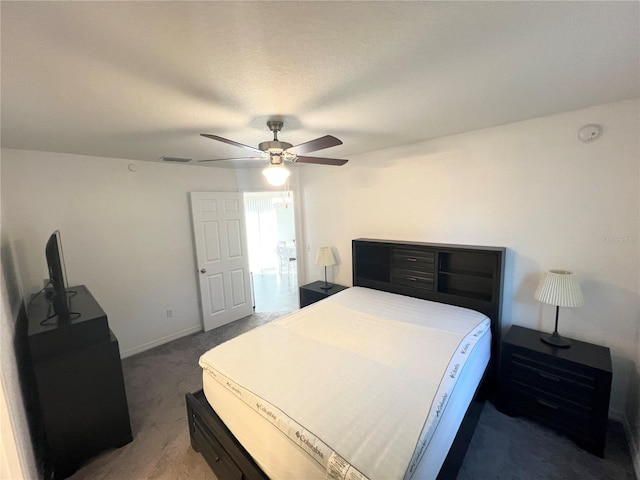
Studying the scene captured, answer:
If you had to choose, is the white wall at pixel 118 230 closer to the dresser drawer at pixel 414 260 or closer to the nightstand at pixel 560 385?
the dresser drawer at pixel 414 260

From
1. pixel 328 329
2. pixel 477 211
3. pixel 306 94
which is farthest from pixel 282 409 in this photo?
pixel 477 211

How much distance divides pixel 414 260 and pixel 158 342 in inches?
138

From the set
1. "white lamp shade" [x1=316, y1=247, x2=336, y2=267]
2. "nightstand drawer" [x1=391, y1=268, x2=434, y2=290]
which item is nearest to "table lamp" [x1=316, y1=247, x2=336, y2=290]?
"white lamp shade" [x1=316, y1=247, x2=336, y2=267]

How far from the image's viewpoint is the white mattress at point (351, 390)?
1.16 metres

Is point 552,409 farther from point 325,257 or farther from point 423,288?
point 325,257

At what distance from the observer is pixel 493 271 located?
2.49 metres

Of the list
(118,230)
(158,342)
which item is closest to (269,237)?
(158,342)

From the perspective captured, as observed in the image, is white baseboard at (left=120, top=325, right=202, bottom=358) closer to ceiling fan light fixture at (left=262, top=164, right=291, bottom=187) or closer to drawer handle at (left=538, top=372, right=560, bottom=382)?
ceiling fan light fixture at (left=262, top=164, right=291, bottom=187)

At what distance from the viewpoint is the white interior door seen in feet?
12.5

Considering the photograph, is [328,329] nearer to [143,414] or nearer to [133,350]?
[143,414]

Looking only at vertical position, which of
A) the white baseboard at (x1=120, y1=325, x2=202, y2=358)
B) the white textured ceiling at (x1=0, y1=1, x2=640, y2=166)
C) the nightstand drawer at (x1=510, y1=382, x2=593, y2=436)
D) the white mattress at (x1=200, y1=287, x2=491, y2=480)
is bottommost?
the white baseboard at (x1=120, y1=325, x2=202, y2=358)

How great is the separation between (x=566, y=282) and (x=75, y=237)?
15.2ft

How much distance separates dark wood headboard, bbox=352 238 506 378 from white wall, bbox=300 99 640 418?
0.18 m

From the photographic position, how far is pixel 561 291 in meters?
1.97
